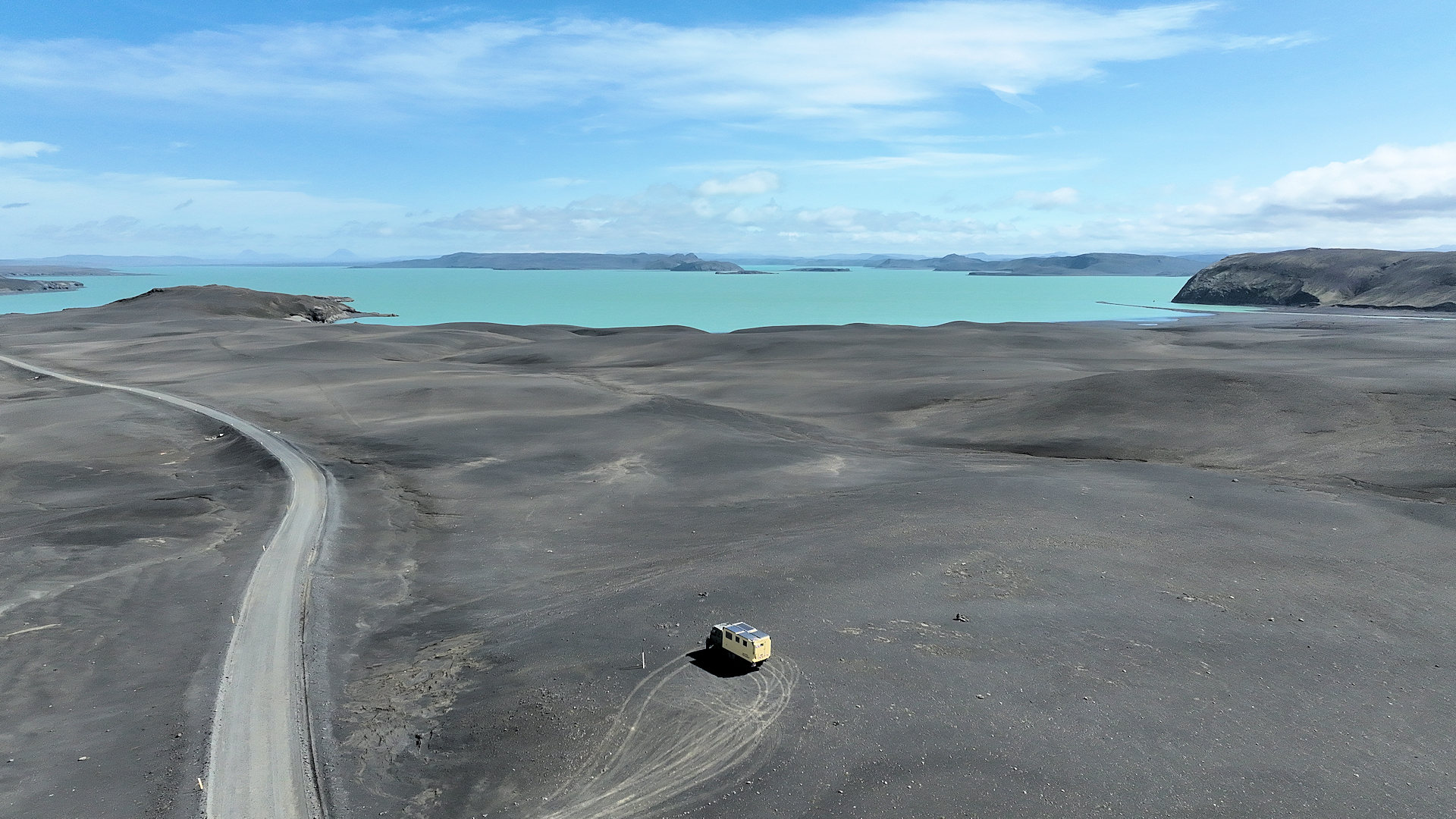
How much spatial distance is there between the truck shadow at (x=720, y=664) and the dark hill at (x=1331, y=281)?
126m

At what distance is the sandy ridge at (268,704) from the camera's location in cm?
983

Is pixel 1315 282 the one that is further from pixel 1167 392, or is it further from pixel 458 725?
pixel 458 725

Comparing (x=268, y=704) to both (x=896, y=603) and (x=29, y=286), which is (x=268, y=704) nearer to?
(x=896, y=603)

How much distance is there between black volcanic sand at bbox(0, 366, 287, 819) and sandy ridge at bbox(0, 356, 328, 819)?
24cm

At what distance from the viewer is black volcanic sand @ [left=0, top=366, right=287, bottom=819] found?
1038cm

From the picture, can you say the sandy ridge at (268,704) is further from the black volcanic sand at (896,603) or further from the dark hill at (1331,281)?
the dark hill at (1331,281)

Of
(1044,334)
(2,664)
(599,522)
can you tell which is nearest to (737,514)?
(599,522)

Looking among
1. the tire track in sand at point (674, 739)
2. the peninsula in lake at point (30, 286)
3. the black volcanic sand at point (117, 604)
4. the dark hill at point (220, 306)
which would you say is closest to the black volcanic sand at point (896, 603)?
the tire track in sand at point (674, 739)

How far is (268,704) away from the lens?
11.9 meters

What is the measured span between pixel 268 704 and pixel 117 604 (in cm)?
595

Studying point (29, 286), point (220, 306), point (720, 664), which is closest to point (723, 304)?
point (220, 306)

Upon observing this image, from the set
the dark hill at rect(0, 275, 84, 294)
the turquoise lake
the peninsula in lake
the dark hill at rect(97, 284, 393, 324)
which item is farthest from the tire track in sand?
the dark hill at rect(0, 275, 84, 294)

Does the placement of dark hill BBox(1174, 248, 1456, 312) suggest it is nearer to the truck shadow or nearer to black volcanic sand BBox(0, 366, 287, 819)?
the truck shadow

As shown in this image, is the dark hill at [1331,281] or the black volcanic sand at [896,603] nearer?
the black volcanic sand at [896,603]
